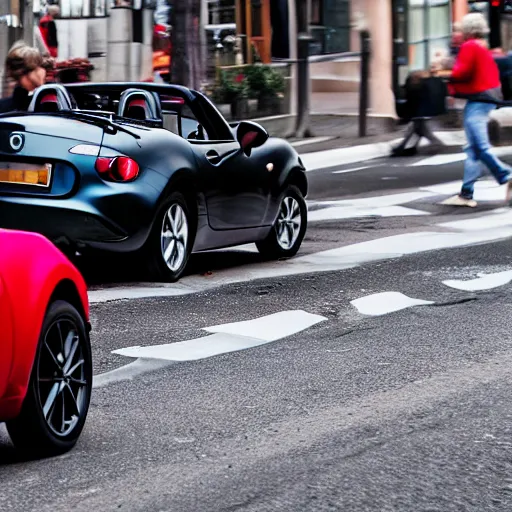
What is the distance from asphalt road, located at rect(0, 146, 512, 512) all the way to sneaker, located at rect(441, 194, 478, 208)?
3.83 m

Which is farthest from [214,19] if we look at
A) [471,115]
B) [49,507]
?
[49,507]

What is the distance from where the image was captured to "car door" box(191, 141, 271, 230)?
11.4 meters

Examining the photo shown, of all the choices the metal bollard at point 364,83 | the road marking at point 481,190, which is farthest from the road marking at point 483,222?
the metal bollard at point 364,83

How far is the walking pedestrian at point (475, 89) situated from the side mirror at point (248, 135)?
4.44 meters

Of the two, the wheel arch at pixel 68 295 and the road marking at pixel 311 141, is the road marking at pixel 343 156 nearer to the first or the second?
the road marking at pixel 311 141

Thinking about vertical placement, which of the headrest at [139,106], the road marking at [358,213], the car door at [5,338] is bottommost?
the road marking at [358,213]

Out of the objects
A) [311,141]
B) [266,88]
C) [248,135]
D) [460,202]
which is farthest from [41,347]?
[266,88]

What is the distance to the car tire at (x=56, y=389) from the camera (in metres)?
5.59

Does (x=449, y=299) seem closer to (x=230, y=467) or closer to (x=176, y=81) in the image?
(x=230, y=467)

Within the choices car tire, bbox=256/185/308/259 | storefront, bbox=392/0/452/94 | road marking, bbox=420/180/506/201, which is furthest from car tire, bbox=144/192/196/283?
storefront, bbox=392/0/452/94

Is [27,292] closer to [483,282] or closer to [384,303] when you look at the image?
[384,303]

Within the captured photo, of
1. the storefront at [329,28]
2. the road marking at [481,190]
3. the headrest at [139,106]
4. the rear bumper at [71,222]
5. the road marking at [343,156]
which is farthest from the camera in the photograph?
the storefront at [329,28]

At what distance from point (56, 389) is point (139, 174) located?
4.70 m

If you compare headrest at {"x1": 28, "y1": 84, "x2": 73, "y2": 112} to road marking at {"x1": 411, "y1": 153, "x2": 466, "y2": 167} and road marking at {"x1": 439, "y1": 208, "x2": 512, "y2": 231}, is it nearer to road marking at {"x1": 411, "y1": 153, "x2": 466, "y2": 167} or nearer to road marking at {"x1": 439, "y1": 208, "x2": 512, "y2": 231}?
road marking at {"x1": 439, "y1": 208, "x2": 512, "y2": 231}
